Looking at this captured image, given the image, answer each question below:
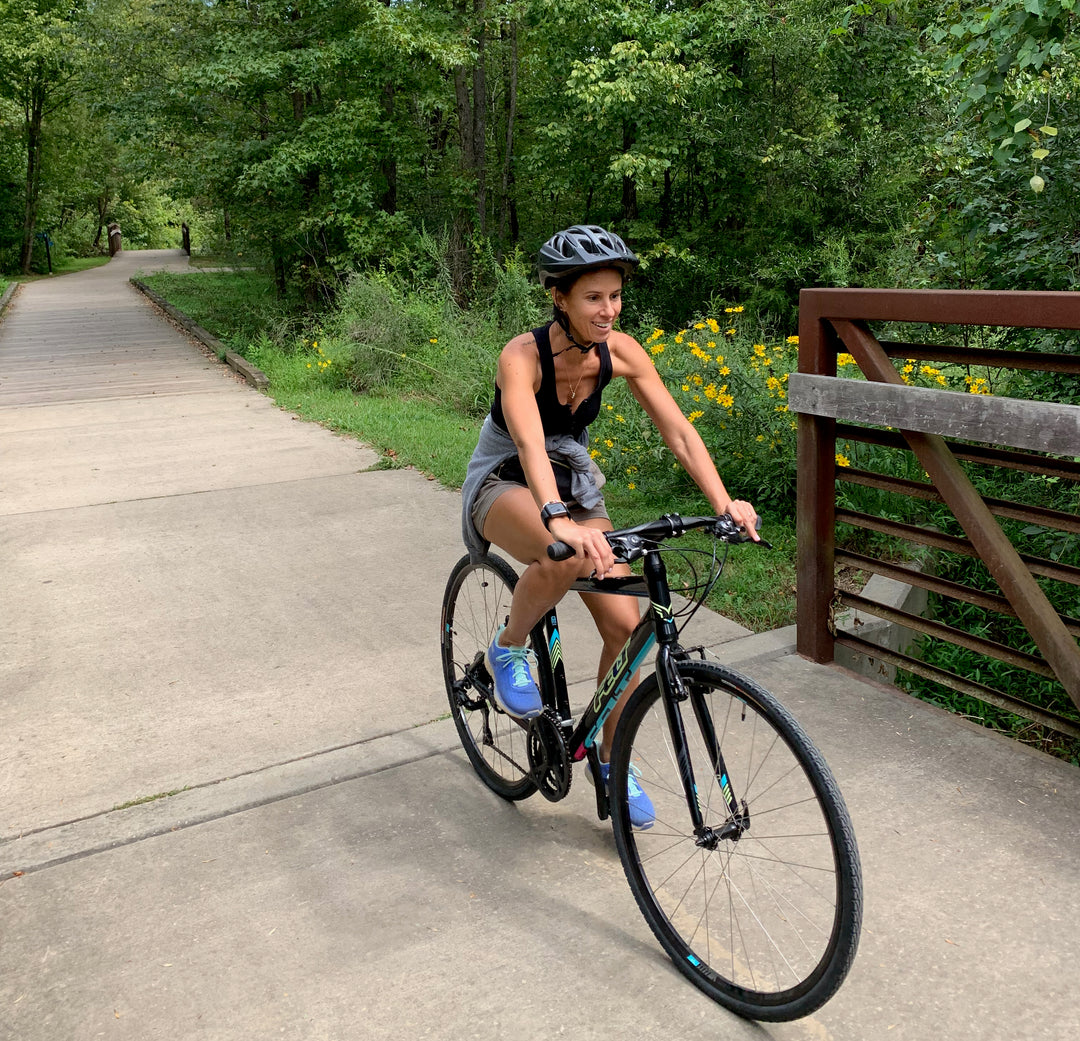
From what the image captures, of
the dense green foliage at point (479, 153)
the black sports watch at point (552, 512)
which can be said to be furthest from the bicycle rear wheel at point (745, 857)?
the dense green foliage at point (479, 153)

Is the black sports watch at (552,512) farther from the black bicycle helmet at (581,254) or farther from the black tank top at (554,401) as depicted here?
the black bicycle helmet at (581,254)

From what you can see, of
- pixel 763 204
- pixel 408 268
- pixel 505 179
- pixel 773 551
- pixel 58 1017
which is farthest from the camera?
pixel 505 179

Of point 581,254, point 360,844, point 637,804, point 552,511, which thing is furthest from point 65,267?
point 552,511

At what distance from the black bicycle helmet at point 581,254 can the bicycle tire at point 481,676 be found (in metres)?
1.02

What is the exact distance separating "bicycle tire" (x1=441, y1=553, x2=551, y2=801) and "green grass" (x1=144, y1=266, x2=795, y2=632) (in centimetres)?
172

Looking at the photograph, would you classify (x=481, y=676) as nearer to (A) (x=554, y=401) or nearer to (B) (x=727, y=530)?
(A) (x=554, y=401)

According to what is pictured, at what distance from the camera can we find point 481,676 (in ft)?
12.2

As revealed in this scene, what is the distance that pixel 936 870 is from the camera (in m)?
3.16

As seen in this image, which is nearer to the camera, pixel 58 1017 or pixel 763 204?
pixel 58 1017

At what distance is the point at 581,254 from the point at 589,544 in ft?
2.69

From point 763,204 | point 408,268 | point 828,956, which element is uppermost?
point 763,204

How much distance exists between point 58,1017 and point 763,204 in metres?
18.6

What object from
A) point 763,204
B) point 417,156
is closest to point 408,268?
point 417,156

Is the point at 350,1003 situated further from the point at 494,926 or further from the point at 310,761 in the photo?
the point at 310,761
